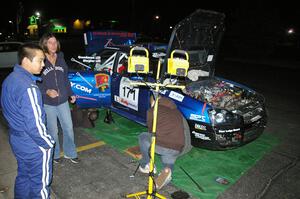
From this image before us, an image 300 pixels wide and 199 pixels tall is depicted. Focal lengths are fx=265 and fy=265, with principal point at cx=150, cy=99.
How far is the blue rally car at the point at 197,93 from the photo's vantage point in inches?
160

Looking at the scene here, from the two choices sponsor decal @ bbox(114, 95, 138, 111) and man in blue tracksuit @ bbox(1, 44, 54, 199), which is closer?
man in blue tracksuit @ bbox(1, 44, 54, 199)

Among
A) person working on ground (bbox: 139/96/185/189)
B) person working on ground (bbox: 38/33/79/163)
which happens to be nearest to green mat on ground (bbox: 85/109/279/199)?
person working on ground (bbox: 139/96/185/189)

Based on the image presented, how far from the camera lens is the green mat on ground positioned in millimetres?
3729

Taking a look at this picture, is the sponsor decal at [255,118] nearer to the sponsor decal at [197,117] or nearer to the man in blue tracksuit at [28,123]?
the sponsor decal at [197,117]

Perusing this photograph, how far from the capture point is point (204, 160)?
444 cm

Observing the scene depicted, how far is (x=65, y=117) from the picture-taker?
3877mm

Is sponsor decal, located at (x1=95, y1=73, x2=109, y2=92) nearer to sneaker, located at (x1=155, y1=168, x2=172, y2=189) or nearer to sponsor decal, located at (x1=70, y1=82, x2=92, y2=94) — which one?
sponsor decal, located at (x1=70, y1=82, x2=92, y2=94)

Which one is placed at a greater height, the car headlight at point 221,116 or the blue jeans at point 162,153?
the car headlight at point 221,116

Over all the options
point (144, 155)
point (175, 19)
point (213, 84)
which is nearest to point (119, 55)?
point (213, 84)

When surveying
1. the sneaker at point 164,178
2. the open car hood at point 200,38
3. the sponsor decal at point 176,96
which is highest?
the open car hood at point 200,38

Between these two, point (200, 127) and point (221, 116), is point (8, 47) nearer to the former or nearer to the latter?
point (200, 127)

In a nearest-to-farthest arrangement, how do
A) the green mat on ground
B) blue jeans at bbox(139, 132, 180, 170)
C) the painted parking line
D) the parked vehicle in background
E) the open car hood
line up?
blue jeans at bbox(139, 132, 180, 170) → the green mat on ground → the open car hood → the painted parking line → the parked vehicle in background

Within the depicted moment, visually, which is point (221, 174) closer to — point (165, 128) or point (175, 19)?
point (165, 128)

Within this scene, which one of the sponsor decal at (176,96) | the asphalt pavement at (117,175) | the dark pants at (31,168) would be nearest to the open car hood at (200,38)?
the sponsor decal at (176,96)
